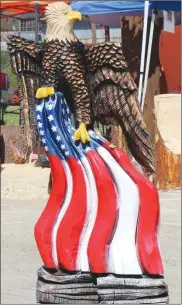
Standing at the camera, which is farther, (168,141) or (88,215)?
(168,141)

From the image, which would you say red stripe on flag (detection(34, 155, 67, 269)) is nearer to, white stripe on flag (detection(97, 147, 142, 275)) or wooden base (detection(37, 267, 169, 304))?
wooden base (detection(37, 267, 169, 304))

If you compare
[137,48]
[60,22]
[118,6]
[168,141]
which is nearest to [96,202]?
[60,22]

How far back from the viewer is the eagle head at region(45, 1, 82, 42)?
16.4ft

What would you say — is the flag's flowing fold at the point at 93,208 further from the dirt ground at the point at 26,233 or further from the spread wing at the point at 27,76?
the dirt ground at the point at 26,233

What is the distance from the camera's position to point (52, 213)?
16.5 feet

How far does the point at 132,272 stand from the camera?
4.85 meters

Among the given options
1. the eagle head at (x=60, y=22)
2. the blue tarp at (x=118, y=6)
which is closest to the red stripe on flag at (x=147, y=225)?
the eagle head at (x=60, y=22)

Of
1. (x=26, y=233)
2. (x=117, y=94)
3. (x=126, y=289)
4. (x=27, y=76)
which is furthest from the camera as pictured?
(x=26, y=233)

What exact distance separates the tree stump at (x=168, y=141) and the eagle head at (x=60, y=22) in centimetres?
626

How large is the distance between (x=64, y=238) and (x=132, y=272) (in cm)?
46

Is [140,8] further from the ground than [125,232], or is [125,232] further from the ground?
[140,8]

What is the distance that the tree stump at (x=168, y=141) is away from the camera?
1123cm

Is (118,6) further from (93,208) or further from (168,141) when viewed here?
(93,208)

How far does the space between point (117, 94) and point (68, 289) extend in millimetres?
1231
